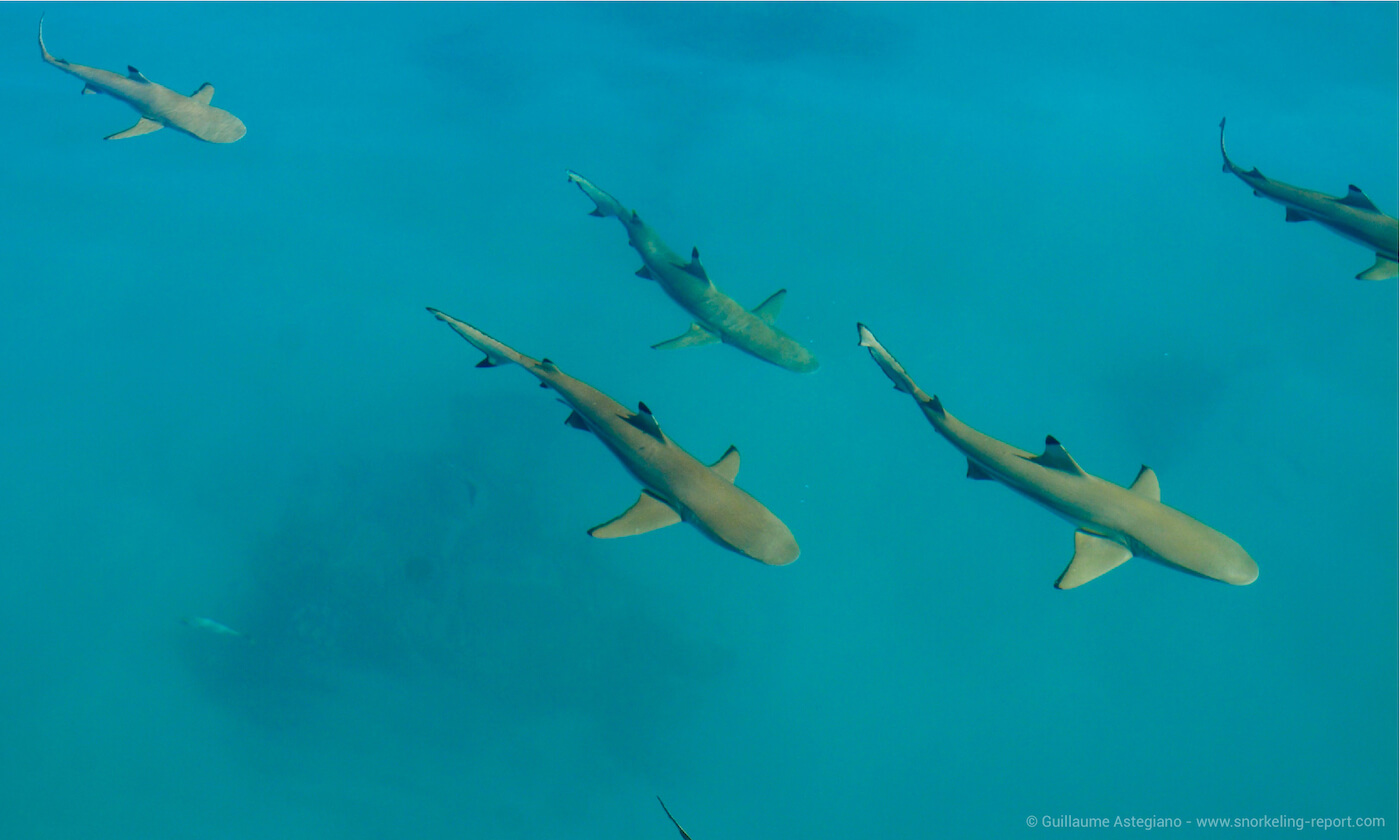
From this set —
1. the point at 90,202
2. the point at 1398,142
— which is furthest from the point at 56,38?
the point at 1398,142

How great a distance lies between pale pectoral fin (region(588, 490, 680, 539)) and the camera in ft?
17.6

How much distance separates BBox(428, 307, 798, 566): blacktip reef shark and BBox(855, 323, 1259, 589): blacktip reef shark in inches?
59.5

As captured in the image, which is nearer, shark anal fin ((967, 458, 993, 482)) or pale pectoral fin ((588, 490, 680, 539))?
pale pectoral fin ((588, 490, 680, 539))

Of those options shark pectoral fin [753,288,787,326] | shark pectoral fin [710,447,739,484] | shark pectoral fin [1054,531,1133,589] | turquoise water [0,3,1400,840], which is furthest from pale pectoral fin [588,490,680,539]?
shark pectoral fin [753,288,787,326]

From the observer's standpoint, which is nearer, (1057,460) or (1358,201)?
(1057,460)

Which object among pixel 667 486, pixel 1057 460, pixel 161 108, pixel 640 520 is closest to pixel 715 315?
pixel 667 486

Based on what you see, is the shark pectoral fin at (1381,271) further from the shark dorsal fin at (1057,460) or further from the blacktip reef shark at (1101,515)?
the shark dorsal fin at (1057,460)

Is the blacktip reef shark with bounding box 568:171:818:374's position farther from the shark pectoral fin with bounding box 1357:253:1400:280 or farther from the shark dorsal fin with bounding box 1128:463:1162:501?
the shark pectoral fin with bounding box 1357:253:1400:280

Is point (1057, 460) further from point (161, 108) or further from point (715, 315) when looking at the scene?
point (161, 108)

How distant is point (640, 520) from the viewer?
5.40 metres

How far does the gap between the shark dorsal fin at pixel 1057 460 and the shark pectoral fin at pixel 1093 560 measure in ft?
1.44

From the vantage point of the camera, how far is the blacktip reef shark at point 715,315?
7176 mm

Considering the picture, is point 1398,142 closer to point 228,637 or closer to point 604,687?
point 604,687

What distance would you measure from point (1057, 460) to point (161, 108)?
389 inches
